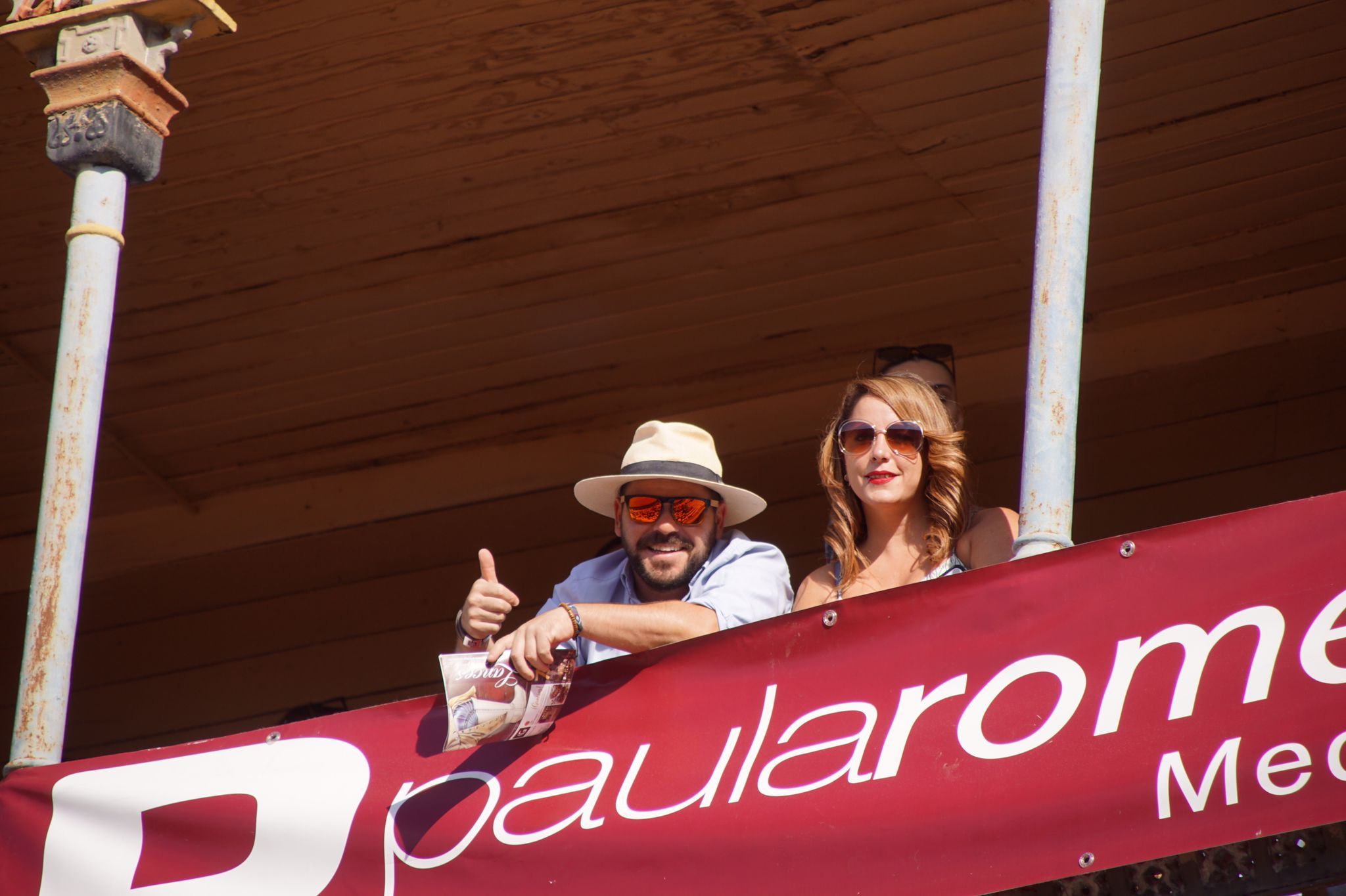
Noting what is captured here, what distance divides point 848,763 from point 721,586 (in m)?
0.72

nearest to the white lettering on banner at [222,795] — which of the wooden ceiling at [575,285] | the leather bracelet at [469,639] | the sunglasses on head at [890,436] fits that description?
the leather bracelet at [469,639]

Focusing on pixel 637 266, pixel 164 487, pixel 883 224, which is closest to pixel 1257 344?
pixel 883 224

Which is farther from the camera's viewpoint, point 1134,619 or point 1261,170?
point 1261,170

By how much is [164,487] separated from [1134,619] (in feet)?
15.9

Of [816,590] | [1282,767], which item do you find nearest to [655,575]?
[816,590]

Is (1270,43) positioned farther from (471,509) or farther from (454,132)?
(471,509)

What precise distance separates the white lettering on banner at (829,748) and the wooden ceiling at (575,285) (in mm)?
2204

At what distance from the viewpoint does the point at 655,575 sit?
3.66m

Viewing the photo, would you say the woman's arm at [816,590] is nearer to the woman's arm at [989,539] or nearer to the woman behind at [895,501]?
the woman behind at [895,501]

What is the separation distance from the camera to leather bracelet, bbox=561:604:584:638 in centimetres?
304

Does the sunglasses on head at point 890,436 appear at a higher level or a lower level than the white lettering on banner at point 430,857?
higher

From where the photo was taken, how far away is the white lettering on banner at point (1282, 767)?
2.49 metres

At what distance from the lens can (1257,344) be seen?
5.82 m

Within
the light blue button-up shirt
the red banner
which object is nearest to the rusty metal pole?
the red banner
